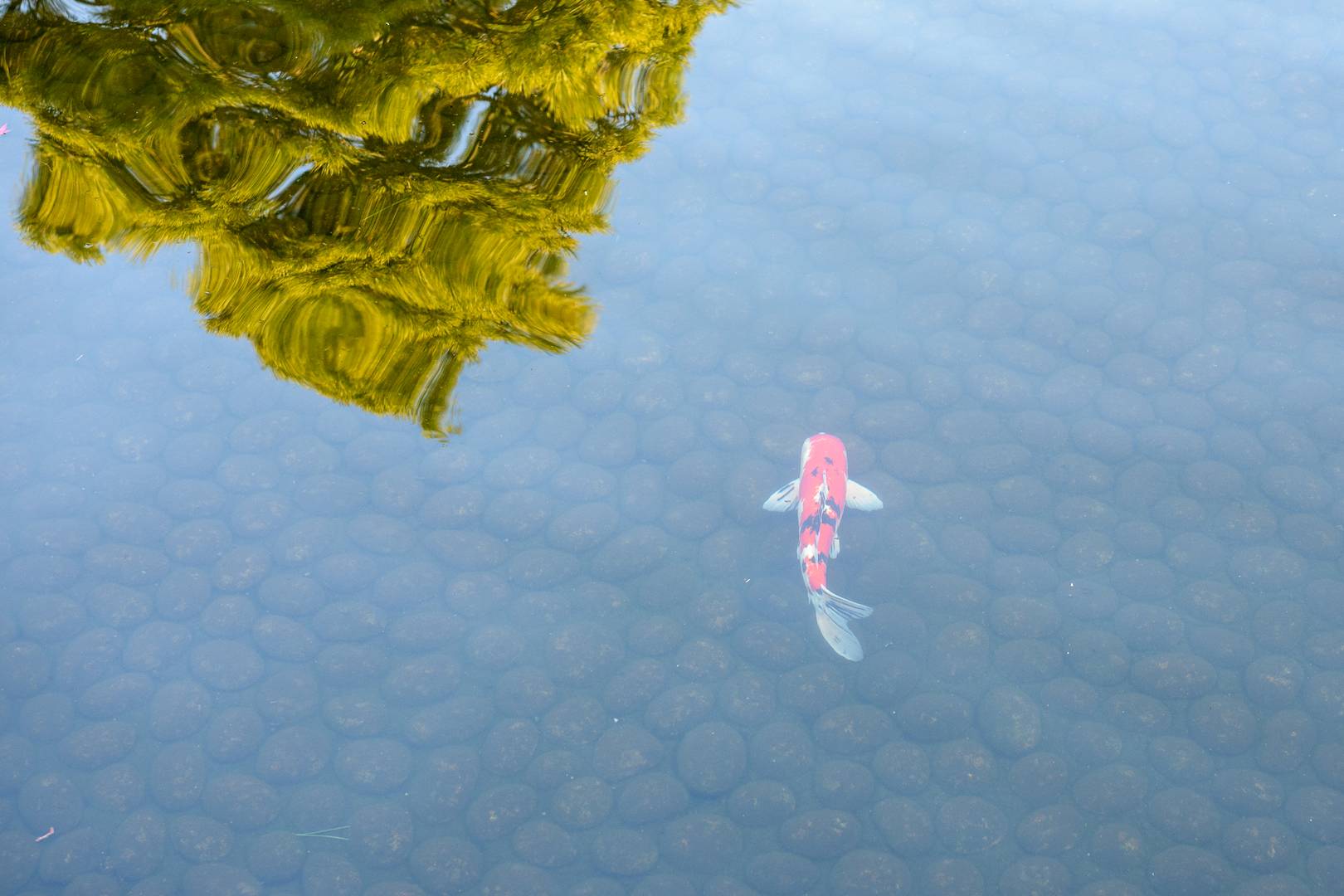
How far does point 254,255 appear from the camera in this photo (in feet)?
9.18

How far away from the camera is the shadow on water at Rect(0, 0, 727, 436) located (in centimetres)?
266

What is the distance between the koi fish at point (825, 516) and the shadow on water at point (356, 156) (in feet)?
2.14

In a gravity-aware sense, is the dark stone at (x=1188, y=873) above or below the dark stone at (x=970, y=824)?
above

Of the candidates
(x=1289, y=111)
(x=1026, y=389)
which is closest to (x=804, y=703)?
(x=1026, y=389)

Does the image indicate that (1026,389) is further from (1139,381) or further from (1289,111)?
(1289,111)

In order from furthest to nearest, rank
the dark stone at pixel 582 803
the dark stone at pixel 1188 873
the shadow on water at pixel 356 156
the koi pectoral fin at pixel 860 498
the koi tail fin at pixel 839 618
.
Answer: the shadow on water at pixel 356 156
the koi pectoral fin at pixel 860 498
the koi tail fin at pixel 839 618
the dark stone at pixel 582 803
the dark stone at pixel 1188 873

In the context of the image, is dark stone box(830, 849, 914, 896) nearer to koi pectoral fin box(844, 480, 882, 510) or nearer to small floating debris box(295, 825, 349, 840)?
koi pectoral fin box(844, 480, 882, 510)

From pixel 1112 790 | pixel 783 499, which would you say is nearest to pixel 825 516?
pixel 783 499

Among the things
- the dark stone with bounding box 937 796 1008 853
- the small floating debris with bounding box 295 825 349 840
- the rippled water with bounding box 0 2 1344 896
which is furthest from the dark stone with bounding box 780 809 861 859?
the small floating debris with bounding box 295 825 349 840

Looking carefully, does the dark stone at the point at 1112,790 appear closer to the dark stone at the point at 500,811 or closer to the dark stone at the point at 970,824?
the dark stone at the point at 970,824

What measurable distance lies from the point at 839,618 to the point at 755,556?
21 centimetres

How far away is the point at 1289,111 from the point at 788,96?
1.29 meters

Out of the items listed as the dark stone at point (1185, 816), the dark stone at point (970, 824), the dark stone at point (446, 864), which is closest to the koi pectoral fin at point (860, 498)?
the dark stone at point (970, 824)

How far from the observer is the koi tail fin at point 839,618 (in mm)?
2137
